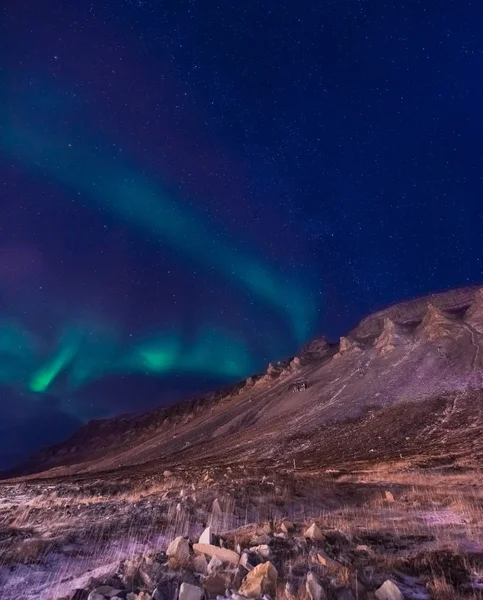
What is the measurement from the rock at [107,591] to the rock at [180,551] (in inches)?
47.2

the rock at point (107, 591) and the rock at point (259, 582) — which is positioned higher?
the rock at point (259, 582)

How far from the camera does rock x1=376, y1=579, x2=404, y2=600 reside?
17.6 feet

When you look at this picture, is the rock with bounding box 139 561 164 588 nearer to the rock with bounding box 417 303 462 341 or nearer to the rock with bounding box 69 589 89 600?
the rock with bounding box 69 589 89 600

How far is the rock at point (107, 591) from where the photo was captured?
243 inches

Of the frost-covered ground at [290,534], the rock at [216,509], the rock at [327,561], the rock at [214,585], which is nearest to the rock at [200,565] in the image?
the frost-covered ground at [290,534]

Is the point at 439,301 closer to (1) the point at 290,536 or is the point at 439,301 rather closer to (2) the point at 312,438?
(2) the point at 312,438

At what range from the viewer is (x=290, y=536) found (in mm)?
8477

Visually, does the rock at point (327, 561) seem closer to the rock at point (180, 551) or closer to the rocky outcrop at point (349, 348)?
the rock at point (180, 551)

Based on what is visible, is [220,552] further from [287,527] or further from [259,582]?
[287,527]

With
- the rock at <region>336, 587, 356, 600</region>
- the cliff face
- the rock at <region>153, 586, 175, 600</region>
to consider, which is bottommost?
the rock at <region>153, 586, 175, 600</region>

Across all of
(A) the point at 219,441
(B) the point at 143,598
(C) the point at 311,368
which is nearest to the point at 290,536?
(B) the point at 143,598

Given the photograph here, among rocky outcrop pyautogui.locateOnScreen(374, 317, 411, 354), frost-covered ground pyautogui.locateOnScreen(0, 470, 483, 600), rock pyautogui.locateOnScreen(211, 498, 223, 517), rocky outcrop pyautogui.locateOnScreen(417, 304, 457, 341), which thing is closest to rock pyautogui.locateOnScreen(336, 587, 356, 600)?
frost-covered ground pyautogui.locateOnScreen(0, 470, 483, 600)

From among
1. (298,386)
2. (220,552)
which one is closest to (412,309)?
(298,386)

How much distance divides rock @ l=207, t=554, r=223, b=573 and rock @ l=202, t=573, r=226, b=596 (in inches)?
21.6
